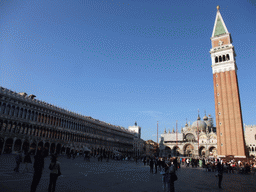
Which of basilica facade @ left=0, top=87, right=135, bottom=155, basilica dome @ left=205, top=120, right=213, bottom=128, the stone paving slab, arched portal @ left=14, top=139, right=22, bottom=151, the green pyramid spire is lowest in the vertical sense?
the stone paving slab

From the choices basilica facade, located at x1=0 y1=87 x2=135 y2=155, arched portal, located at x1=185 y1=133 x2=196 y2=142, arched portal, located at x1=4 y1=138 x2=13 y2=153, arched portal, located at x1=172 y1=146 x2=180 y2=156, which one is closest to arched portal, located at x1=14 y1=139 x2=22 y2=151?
basilica facade, located at x1=0 y1=87 x2=135 y2=155

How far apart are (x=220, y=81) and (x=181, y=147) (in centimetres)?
3647

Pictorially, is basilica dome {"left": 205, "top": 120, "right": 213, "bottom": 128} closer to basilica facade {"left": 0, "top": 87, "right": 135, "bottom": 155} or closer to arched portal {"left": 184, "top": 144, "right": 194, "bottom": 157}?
arched portal {"left": 184, "top": 144, "right": 194, "bottom": 157}

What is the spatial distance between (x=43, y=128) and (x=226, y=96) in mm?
46030

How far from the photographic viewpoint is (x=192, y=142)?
7569 centimetres

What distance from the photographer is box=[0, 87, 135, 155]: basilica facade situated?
115ft

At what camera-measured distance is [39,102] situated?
42031 millimetres

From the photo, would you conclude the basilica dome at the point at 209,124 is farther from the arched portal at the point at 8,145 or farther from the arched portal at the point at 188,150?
the arched portal at the point at 8,145

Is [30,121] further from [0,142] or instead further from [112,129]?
[112,129]

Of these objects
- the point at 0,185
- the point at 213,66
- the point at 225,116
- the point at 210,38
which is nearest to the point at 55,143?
the point at 0,185

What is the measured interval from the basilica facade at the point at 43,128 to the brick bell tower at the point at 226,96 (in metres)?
28.3

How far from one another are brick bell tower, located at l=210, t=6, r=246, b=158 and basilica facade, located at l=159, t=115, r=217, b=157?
20.8 meters

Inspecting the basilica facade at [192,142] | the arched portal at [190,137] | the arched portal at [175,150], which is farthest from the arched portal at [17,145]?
the arched portal at [190,137]

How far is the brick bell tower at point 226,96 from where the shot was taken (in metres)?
46.5
